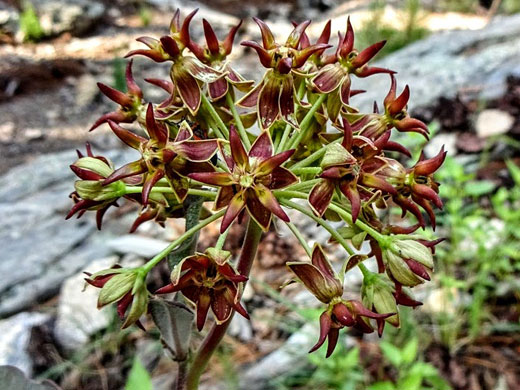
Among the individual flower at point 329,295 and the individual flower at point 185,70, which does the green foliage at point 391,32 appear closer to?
the individual flower at point 185,70

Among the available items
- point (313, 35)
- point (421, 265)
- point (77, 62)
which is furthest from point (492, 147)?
point (77, 62)

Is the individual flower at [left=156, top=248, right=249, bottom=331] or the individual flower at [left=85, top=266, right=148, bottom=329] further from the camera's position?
the individual flower at [left=85, top=266, right=148, bottom=329]

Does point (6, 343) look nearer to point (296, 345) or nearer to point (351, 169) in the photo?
point (296, 345)

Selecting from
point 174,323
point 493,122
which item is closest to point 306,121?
point 174,323

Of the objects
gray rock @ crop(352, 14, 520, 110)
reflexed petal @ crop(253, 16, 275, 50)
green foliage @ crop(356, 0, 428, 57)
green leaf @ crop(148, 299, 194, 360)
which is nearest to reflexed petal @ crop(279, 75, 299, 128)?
reflexed petal @ crop(253, 16, 275, 50)

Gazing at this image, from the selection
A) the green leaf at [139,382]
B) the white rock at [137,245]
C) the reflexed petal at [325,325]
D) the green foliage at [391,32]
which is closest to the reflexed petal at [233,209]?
the reflexed petal at [325,325]

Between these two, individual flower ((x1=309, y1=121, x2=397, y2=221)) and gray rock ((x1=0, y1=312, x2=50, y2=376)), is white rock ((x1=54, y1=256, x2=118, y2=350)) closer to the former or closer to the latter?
gray rock ((x1=0, y1=312, x2=50, y2=376))
